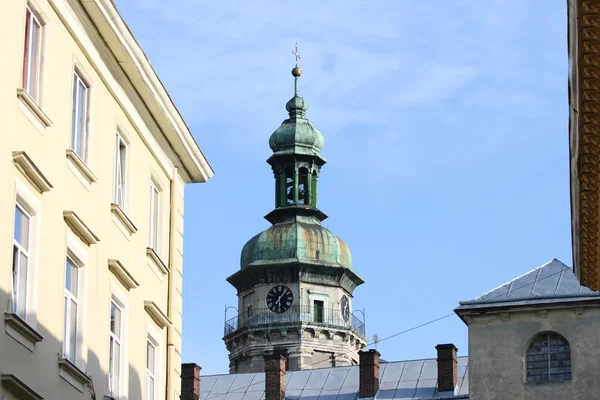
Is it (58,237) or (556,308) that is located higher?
(556,308)

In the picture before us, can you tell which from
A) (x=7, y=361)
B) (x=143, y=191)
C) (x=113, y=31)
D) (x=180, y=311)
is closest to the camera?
(x=7, y=361)

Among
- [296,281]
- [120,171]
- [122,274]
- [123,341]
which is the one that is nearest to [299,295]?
[296,281]

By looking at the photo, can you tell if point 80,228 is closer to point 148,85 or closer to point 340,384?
point 148,85

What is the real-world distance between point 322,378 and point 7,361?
4957 cm

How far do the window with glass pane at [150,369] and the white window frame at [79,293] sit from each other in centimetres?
333

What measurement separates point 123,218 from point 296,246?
2504 inches

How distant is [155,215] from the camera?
25672mm

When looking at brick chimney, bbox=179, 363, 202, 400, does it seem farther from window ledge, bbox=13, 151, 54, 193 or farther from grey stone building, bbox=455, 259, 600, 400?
window ledge, bbox=13, 151, 54, 193

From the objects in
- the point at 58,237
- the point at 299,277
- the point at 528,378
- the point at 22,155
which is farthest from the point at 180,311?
the point at 299,277

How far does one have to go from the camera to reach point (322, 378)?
67.6 metres

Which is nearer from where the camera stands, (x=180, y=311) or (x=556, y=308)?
(x=180, y=311)

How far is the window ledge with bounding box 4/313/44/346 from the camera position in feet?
60.8

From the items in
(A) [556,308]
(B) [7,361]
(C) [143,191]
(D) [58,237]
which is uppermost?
(A) [556,308]

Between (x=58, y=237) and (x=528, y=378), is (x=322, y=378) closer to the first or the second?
(x=528, y=378)
